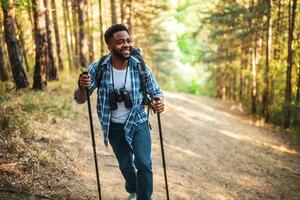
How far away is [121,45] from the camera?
4.83 meters

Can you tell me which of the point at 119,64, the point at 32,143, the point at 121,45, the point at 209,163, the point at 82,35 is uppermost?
the point at 82,35

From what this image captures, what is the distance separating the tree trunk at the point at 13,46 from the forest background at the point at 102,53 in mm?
28

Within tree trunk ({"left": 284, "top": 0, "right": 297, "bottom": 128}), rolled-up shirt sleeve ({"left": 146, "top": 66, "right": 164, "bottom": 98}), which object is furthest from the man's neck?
tree trunk ({"left": 284, "top": 0, "right": 297, "bottom": 128})

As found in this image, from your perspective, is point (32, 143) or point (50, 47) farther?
point (50, 47)

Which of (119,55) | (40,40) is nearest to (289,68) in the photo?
(40,40)

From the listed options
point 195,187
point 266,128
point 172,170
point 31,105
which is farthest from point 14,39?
point 266,128

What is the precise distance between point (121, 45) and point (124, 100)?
732mm

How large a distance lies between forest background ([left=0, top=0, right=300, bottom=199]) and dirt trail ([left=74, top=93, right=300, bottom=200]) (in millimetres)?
1393

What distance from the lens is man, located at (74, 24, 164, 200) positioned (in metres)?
4.85

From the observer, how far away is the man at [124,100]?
4852 mm

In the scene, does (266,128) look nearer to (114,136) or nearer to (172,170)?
(172,170)

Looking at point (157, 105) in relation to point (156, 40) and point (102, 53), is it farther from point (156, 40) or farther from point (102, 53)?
point (156, 40)

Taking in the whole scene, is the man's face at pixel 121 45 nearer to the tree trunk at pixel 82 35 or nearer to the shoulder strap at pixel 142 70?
the shoulder strap at pixel 142 70

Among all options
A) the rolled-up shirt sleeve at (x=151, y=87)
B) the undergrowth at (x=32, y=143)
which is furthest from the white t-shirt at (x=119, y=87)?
the undergrowth at (x=32, y=143)
